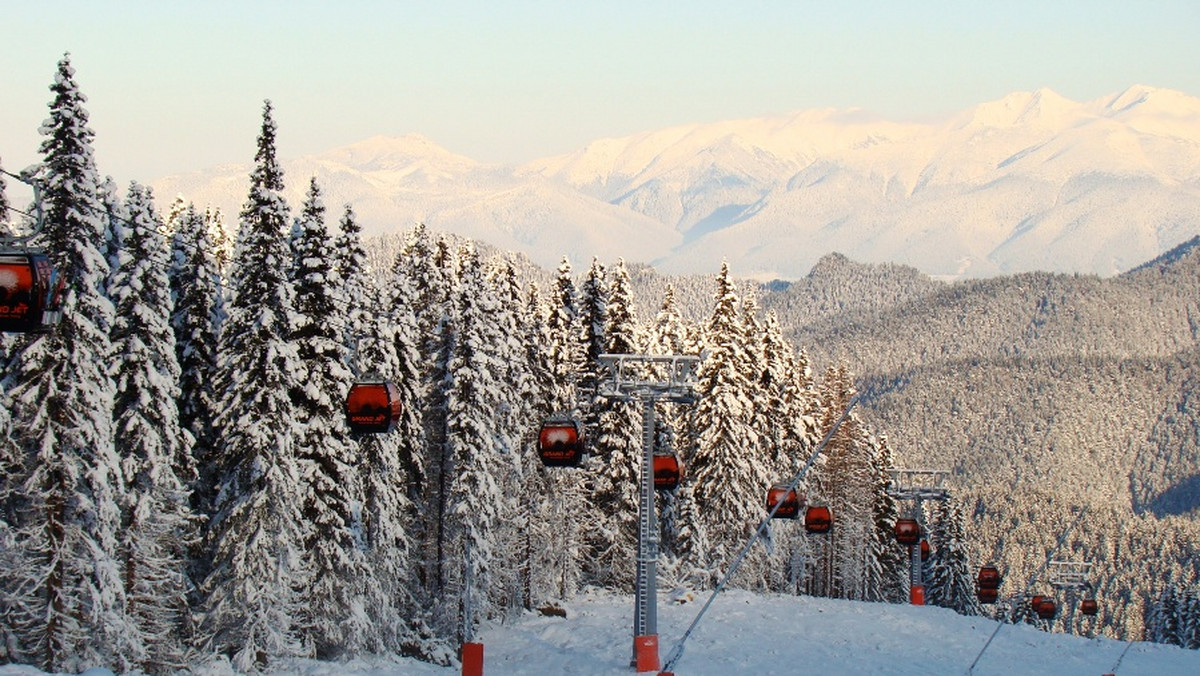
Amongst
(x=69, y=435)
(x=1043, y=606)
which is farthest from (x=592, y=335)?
(x=1043, y=606)

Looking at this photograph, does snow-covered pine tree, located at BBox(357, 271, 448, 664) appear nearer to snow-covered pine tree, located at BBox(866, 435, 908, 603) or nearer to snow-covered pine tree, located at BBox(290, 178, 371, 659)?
snow-covered pine tree, located at BBox(290, 178, 371, 659)

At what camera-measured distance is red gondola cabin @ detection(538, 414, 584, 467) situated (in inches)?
1503

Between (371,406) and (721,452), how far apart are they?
30219 mm

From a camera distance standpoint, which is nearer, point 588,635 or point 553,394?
point 588,635

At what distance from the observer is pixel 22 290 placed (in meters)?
22.1

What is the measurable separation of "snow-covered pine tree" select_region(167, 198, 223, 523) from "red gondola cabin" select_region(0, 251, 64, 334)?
Answer: 1815cm

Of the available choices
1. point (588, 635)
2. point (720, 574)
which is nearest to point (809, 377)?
point (720, 574)

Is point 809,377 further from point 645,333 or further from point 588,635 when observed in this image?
point 588,635

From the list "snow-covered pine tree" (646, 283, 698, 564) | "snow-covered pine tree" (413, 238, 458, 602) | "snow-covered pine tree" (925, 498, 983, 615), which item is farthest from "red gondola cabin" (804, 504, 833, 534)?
"snow-covered pine tree" (925, 498, 983, 615)

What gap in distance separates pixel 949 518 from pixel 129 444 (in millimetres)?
82259

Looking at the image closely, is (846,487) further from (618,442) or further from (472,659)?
(472,659)

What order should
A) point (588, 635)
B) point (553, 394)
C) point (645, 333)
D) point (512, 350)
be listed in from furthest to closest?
point (645, 333) < point (553, 394) < point (512, 350) < point (588, 635)

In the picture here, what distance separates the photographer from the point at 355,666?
37688 millimetres

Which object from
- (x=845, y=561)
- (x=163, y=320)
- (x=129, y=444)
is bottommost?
(x=845, y=561)
